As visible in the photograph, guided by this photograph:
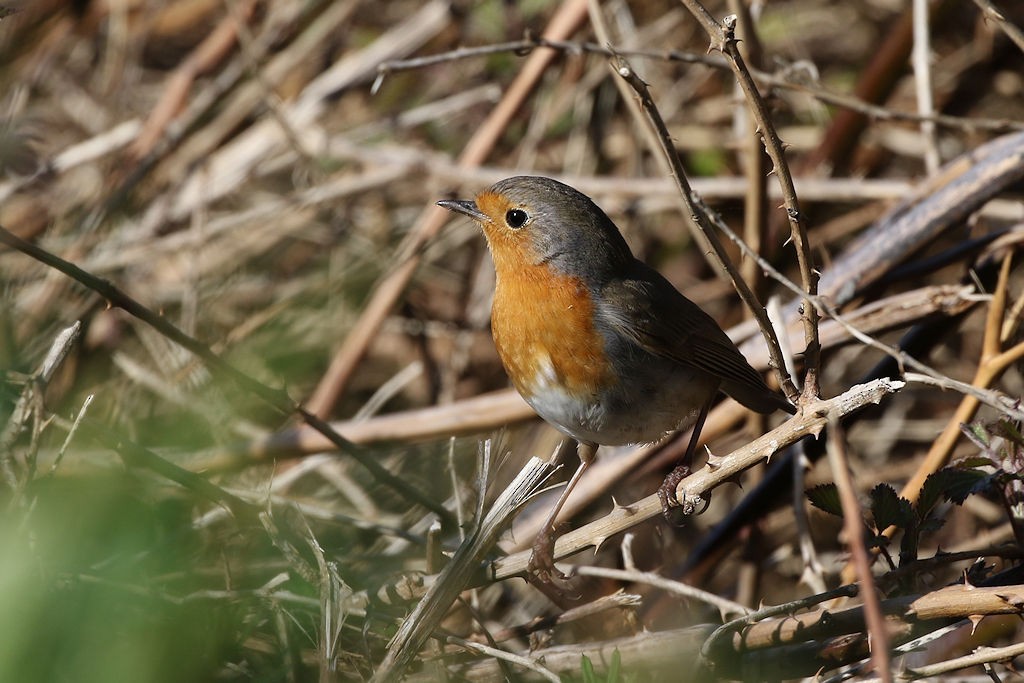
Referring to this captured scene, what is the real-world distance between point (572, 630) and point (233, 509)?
1.36 metres

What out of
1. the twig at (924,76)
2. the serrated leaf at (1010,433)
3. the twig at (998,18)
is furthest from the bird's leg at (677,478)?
the twig at (924,76)

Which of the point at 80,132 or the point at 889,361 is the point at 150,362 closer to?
the point at 80,132

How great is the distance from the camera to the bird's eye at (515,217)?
330 centimetres

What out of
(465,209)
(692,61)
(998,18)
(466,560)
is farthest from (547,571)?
(998,18)

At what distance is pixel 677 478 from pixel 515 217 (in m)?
0.97

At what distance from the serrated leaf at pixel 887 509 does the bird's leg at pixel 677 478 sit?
17.8 inches

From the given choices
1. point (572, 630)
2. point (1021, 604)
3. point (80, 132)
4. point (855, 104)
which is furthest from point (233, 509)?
point (80, 132)

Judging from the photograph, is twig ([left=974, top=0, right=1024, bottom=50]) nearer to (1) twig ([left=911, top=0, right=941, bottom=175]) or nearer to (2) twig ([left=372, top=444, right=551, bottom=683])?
(1) twig ([left=911, top=0, right=941, bottom=175])

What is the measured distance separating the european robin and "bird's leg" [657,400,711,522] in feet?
0.03

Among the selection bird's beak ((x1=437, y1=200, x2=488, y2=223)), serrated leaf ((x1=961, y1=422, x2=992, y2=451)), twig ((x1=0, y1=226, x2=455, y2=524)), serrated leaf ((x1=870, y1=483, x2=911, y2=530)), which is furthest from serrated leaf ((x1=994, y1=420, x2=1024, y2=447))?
bird's beak ((x1=437, y1=200, x2=488, y2=223))

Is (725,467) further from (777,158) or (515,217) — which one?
(515,217)

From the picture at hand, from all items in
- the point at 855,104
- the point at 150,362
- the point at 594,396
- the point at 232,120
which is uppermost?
the point at 232,120

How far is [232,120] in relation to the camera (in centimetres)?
538

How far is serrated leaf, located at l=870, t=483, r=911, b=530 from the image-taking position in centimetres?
235
